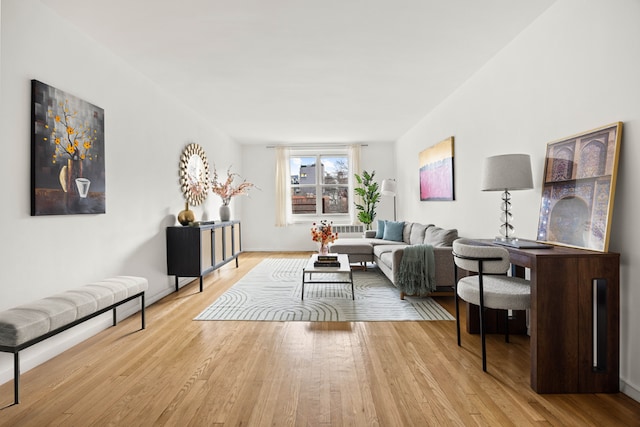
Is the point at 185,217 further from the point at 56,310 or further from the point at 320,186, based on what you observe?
the point at 320,186

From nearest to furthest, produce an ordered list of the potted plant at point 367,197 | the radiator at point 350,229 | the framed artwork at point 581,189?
the framed artwork at point 581,189 < the potted plant at point 367,197 < the radiator at point 350,229

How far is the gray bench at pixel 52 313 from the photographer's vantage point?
1.96m

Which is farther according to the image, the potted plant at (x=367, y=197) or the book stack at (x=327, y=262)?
the potted plant at (x=367, y=197)

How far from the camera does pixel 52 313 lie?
2.18 meters

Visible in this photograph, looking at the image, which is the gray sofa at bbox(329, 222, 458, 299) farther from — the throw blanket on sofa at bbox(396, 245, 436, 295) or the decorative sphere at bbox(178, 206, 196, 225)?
the decorative sphere at bbox(178, 206, 196, 225)

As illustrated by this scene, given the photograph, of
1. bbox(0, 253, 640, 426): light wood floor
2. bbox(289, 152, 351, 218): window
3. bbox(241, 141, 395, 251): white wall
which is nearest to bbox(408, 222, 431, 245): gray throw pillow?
bbox(0, 253, 640, 426): light wood floor

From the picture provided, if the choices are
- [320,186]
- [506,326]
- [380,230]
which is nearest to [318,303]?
[506,326]

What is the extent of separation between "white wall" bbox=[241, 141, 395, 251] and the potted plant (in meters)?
0.35

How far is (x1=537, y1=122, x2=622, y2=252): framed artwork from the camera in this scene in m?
2.07

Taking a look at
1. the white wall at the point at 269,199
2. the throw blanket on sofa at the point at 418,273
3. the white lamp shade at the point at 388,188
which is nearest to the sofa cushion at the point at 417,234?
the throw blanket on sofa at the point at 418,273

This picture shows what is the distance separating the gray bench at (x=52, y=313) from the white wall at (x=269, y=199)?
213 inches

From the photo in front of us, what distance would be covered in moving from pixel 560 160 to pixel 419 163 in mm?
3752

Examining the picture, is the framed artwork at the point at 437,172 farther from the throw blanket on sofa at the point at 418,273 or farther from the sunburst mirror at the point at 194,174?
the sunburst mirror at the point at 194,174

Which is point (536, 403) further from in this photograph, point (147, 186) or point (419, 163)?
point (419, 163)
